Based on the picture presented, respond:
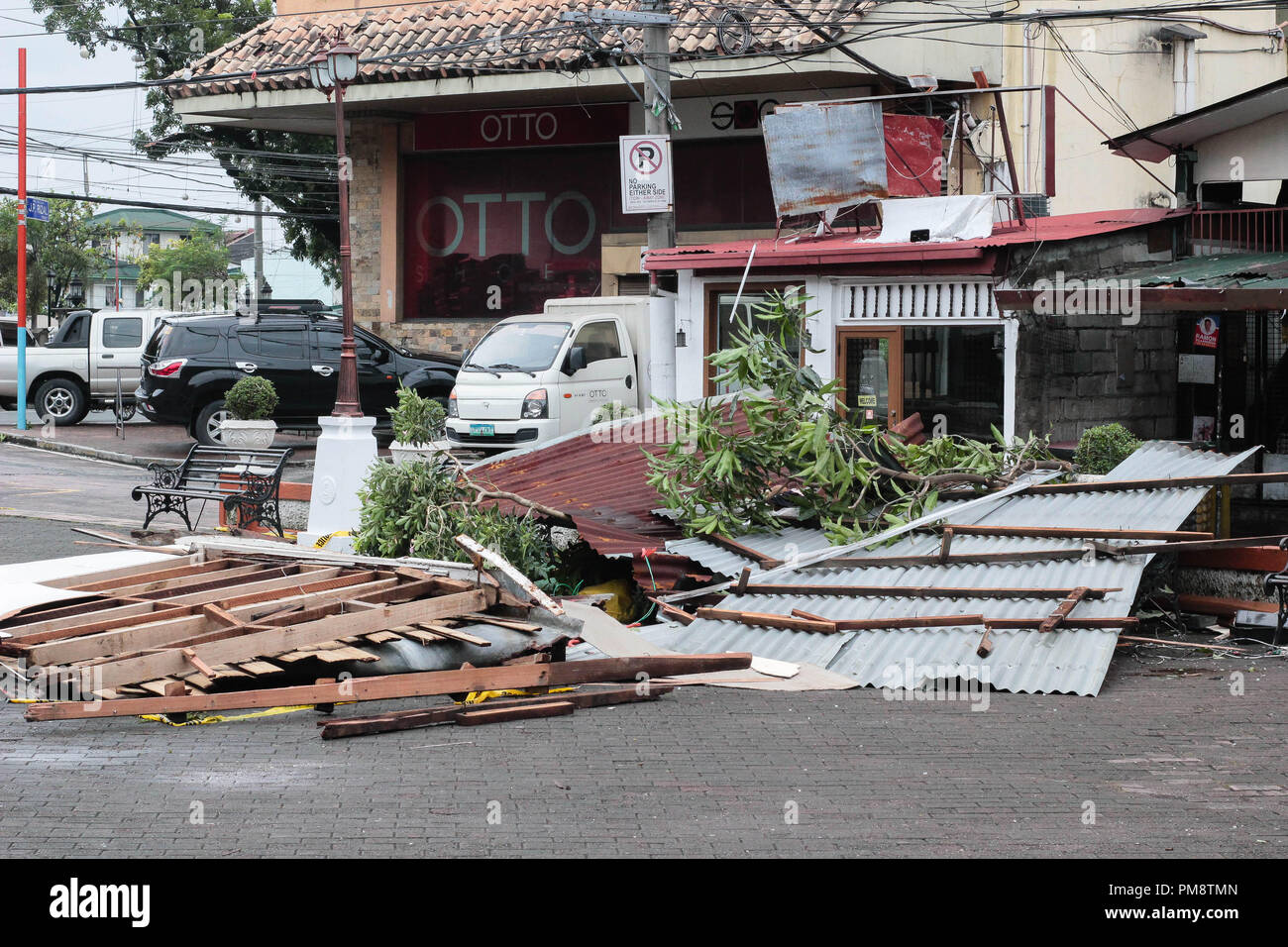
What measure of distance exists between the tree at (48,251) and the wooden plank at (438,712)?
51329 millimetres

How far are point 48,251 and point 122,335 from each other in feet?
104

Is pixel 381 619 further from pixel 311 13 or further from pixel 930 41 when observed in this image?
pixel 311 13

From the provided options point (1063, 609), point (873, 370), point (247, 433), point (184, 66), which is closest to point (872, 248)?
point (873, 370)

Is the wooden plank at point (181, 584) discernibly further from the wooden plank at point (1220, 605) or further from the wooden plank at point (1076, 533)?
the wooden plank at point (1220, 605)

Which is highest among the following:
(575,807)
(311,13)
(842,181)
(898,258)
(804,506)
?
(311,13)

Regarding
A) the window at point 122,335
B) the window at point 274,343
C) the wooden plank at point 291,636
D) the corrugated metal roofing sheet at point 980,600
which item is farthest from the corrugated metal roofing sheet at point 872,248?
the window at point 122,335

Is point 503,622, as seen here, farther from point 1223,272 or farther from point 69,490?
point 69,490

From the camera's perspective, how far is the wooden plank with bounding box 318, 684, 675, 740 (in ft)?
25.0

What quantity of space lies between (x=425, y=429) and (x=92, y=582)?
14.8 feet

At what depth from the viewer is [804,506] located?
1161 cm

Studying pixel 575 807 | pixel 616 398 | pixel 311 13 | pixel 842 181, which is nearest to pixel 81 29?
pixel 311 13

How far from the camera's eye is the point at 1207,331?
50.3 feet

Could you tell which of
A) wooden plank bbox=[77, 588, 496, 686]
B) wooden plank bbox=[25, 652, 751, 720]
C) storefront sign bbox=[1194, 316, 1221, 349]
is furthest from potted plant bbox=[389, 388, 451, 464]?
storefront sign bbox=[1194, 316, 1221, 349]

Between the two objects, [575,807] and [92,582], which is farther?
[92,582]
